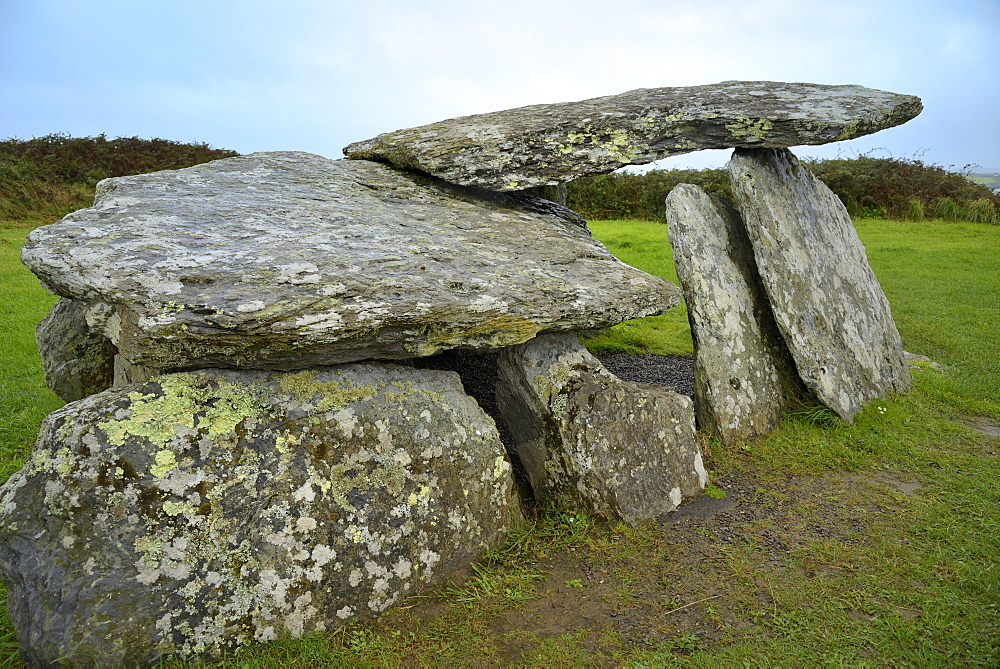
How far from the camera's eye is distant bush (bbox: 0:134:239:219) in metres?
17.9

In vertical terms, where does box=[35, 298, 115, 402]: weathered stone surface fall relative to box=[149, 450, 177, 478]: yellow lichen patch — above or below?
above

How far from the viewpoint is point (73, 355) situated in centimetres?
645

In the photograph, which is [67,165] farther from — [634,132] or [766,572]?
[766,572]

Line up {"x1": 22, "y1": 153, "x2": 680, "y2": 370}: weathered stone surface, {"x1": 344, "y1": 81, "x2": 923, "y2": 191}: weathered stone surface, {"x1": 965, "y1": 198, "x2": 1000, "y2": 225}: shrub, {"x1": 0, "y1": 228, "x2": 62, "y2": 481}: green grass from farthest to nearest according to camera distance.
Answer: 1. {"x1": 965, "y1": 198, "x2": 1000, "y2": 225}: shrub
2. {"x1": 0, "y1": 228, "x2": 62, "y2": 481}: green grass
3. {"x1": 344, "y1": 81, "x2": 923, "y2": 191}: weathered stone surface
4. {"x1": 22, "y1": 153, "x2": 680, "y2": 370}: weathered stone surface

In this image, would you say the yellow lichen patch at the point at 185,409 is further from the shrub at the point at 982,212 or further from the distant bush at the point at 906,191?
the shrub at the point at 982,212

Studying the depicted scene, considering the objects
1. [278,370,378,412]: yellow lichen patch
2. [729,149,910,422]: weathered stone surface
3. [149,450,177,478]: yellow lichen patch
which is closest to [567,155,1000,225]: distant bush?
[729,149,910,422]: weathered stone surface

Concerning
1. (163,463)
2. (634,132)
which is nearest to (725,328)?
(634,132)

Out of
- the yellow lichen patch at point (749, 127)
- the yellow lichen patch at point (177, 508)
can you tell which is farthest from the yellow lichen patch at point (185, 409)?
the yellow lichen patch at point (749, 127)

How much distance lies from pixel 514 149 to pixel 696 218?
6.65 feet

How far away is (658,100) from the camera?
670cm

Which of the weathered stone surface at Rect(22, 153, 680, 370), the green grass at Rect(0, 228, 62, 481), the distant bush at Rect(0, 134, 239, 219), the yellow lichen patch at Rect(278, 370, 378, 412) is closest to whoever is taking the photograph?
the weathered stone surface at Rect(22, 153, 680, 370)

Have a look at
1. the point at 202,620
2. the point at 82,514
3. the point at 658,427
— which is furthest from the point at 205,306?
the point at 658,427

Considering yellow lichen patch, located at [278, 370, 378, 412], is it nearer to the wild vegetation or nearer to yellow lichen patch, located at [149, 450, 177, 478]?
yellow lichen patch, located at [149, 450, 177, 478]

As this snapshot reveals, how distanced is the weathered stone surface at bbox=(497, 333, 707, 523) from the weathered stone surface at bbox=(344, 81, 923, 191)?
1833mm
